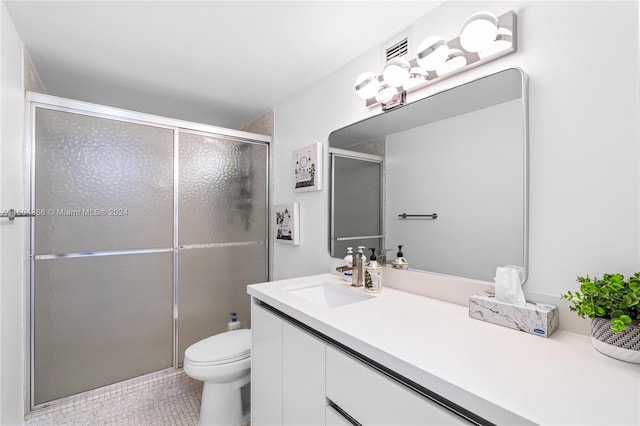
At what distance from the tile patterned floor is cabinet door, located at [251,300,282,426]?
0.63m

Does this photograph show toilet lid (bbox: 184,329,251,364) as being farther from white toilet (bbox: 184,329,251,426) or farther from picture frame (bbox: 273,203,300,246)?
picture frame (bbox: 273,203,300,246)

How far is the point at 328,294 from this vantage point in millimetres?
1611

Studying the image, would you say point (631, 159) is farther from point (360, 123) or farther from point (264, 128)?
point (264, 128)

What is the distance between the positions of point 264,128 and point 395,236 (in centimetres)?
177

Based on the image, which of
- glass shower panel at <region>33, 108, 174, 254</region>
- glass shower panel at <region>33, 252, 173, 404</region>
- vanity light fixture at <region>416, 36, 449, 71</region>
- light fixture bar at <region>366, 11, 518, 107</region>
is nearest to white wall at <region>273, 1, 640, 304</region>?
light fixture bar at <region>366, 11, 518, 107</region>

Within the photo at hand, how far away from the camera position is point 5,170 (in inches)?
52.7

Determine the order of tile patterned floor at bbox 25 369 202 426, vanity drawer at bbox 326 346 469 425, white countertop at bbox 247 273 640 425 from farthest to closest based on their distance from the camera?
tile patterned floor at bbox 25 369 202 426, vanity drawer at bbox 326 346 469 425, white countertop at bbox 247 273 640 425

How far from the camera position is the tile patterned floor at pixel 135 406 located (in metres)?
1.68

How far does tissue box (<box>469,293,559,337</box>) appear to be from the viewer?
0.89 meters

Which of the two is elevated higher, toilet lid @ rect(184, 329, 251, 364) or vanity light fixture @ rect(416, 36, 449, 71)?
vanity light fixture @ rect(416, 36, 449, 71)

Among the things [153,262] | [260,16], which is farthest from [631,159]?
[153,262]

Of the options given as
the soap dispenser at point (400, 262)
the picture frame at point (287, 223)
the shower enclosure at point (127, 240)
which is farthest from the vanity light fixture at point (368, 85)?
the shower enclosure at point (127, 240)

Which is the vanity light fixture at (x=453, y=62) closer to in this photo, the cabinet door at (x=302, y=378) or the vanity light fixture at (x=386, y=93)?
the vanity light fixture at (x=386, y=93)

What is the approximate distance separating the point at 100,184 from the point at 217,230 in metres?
0.84
